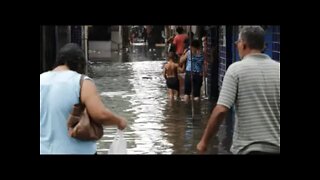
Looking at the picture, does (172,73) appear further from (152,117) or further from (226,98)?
(226,98)

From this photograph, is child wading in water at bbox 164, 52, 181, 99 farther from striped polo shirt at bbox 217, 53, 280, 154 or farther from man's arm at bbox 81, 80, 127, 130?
striped polo shirt at bbox 217, 53, 280, 154

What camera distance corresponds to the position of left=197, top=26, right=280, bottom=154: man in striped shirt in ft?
16.5

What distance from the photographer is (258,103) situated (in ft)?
16.6

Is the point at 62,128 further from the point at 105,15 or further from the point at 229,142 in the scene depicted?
the point at 229,142

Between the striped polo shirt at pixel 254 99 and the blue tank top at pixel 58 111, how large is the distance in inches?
43.4

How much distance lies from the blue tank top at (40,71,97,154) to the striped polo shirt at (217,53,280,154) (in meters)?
1.10

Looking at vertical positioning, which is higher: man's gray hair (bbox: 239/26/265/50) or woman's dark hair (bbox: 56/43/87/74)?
man's gray hair (bbox: 239/26/265/50)

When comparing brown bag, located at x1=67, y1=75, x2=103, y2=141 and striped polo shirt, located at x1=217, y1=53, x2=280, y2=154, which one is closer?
striped polo shirt, located at x1=217, y1=53, x2=280, y2=154

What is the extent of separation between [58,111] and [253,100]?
57.2 inches

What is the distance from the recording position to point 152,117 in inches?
487

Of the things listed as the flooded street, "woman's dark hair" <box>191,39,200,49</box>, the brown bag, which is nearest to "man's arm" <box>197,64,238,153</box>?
the brown bag

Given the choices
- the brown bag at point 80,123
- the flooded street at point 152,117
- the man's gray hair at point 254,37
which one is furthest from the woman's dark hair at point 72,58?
the flooded street at point 152,117

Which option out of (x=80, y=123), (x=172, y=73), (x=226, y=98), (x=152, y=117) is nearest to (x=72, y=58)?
(x=80, y=123)

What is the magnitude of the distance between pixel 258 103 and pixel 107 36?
32.4m
